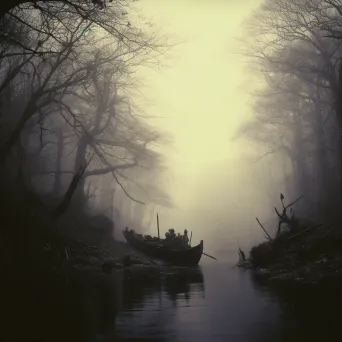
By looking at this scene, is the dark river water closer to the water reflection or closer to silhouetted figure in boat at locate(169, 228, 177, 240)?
the water reflection

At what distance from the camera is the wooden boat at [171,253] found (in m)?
11.6

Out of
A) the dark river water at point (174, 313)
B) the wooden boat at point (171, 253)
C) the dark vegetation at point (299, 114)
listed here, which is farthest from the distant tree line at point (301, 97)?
the dark river water at point (174, 313)

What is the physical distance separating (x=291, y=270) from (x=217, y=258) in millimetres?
3043

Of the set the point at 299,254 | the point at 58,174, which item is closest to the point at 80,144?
the point at 58,174

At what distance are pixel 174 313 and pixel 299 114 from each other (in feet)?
33.4

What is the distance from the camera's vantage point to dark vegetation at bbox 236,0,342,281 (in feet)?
38.1

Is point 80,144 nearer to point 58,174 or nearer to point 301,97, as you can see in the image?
point 58,174

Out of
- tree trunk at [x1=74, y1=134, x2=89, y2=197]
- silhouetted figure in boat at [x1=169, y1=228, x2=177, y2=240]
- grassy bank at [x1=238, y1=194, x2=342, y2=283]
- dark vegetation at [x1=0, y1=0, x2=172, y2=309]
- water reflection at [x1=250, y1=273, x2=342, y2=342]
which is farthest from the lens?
tree trunk at [x1=74, y1=134, x2=89, y2=197]

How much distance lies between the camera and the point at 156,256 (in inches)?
472

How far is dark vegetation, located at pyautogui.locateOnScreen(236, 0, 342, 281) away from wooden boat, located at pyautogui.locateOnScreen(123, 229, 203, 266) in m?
1.42

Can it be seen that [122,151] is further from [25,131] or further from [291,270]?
[291,270]

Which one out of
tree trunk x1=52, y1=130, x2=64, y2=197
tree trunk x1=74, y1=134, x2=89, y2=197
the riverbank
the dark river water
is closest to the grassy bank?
the riverbank

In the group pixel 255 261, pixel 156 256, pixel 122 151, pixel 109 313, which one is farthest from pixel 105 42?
pixel 109 313

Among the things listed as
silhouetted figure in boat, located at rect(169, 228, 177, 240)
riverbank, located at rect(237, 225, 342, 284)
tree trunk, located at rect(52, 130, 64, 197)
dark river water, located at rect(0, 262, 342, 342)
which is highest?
tree trunk, located at rect(52, 130, 64, 197)
